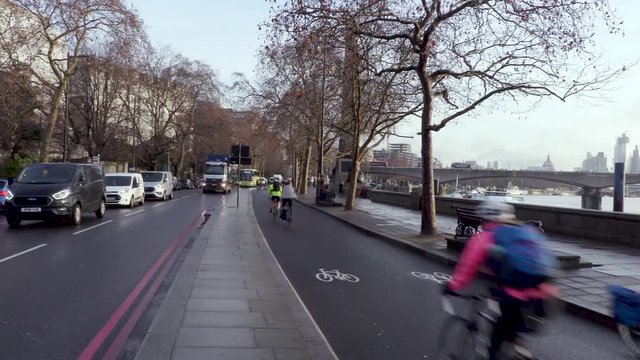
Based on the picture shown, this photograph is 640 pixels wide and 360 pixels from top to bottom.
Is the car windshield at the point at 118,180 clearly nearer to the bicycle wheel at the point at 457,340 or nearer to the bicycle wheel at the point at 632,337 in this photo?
the bicycle wheel at the point at 457,340

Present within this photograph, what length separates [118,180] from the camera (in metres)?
27.1

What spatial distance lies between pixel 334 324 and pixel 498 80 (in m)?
10.3

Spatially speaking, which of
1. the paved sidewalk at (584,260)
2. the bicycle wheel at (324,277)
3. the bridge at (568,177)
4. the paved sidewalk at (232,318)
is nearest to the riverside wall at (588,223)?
the paved sidewalk at (584,260)

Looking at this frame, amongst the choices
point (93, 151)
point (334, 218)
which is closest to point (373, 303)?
point (334, 218)

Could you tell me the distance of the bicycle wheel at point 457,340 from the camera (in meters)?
4.39

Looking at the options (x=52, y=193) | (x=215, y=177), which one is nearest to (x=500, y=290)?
(x=52, y=193)

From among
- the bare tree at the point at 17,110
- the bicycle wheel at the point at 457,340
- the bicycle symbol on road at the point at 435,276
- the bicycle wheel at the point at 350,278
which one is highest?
the bare tree at the point at 17,110

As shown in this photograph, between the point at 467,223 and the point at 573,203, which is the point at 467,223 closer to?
the point at 467,223

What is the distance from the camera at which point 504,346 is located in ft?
13.5

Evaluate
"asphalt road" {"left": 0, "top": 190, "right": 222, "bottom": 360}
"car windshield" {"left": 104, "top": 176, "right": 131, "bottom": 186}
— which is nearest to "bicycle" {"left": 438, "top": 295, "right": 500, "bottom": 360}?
"asphalt road" {"left": 0, "top": 190, "right": 222, "bottom": 360}

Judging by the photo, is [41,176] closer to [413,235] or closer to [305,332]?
[413,235]

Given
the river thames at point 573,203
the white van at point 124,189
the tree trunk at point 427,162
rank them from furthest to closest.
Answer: the white van at point 124,189 < the river thames at point 573,203 < the tree trunk at point 427,162

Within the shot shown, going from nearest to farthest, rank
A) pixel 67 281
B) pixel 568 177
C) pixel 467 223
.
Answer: pixel 67 281, pixel 467 223, pixel 568 177

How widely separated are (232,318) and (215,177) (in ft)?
144
